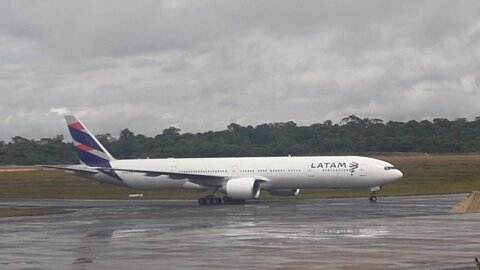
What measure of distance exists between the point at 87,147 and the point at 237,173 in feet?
41.5

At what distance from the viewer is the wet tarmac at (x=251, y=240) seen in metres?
22.4

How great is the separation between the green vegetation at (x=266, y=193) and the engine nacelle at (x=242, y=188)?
8217mm

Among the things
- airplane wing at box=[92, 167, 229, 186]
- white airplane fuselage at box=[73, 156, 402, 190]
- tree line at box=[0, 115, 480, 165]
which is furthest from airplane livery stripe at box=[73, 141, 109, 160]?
tree line at box=[0, 115, 480, 165]

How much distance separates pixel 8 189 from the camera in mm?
86938

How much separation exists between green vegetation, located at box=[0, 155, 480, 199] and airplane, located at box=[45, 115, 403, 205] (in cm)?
671

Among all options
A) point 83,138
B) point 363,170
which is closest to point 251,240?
point 363,170

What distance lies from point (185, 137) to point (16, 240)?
113705 millimetres

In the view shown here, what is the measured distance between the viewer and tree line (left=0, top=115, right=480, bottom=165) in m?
125

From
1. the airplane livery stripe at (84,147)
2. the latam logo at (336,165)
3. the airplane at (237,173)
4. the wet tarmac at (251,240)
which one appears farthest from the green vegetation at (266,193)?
the wet tarmac at (251,240)

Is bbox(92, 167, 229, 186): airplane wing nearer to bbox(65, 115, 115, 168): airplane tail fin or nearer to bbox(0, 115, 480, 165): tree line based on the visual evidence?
bbox(65, 115, 115, 168): airplane tail fin

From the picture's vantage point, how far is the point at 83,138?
6656cm

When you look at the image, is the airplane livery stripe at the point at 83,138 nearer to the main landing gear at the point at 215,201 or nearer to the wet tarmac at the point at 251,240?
the main landing gear at the point at 215,201

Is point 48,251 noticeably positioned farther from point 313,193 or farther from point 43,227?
point 313,193

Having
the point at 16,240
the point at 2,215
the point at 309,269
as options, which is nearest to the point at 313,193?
the point at 2,215
